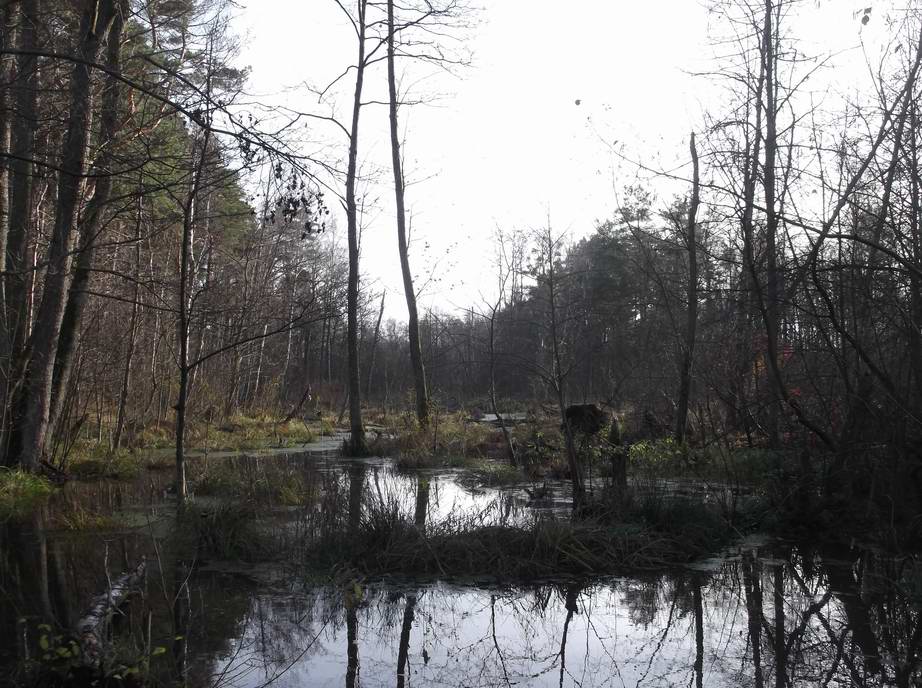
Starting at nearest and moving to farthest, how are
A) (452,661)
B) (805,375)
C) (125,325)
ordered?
(452,661)
(805,375)
(125,325)

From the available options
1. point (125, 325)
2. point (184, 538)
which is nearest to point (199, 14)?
point (125, 325)

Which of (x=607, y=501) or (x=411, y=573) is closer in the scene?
(x=411, y=573)

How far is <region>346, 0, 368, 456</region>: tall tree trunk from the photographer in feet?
58.1

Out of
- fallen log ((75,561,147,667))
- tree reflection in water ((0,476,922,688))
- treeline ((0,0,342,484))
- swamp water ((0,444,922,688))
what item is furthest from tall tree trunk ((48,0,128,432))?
fallen log ((75,561,147,667))

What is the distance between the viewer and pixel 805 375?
30.8 feet

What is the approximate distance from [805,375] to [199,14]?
10835 millimetres

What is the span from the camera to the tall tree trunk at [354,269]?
17.7 m

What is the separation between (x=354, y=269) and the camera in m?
18.9

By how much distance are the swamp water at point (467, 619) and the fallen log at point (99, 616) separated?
10cm

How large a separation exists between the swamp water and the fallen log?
10cm

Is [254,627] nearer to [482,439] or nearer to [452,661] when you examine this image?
[452,661]

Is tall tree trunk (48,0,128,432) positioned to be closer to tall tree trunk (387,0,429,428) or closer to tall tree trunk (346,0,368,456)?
tall tree trunk (346,0,368,456)

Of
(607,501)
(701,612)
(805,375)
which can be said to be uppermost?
(805,375)

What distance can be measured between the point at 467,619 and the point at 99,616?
2.62 m
